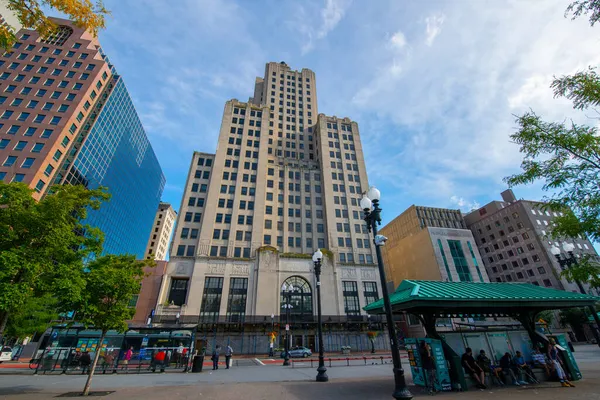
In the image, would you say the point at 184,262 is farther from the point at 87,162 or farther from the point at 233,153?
the point at 87,162

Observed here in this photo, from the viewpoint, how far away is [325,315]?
145 ft

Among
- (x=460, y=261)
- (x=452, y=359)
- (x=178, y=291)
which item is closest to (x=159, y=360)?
(x=452, y=359)

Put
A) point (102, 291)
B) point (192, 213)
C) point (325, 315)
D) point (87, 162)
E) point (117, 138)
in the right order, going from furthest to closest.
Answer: point (117, 138) → point (87, 162) → point (192, 213) → point (325, 315) → point (102, 291)

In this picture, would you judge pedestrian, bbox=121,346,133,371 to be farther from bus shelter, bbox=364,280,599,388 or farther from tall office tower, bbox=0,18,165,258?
tall office tower, bbox=0,18,165,258

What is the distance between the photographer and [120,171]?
83.1 meters

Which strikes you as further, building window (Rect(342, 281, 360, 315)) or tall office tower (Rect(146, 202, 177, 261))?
tall office tower (Rect(146, 202, 177, 261))

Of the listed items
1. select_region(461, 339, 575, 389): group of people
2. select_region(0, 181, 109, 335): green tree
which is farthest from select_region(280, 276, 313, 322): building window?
select_region(0, 181, 109, 335): green tree

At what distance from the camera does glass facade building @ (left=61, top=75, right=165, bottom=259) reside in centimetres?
6712

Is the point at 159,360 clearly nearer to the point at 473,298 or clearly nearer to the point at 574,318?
the point at 473,298

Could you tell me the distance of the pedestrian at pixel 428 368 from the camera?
36.0 feet

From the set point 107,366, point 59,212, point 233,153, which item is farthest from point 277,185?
point 59,212

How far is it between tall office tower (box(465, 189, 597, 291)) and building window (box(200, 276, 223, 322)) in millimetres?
72325

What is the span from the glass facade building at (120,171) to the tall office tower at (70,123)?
10.6 inches

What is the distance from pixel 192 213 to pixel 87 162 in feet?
120
